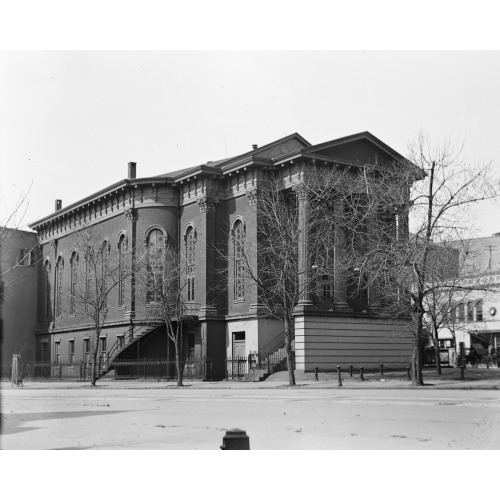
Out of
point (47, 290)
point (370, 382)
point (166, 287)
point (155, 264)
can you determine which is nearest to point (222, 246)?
point (155, 264)

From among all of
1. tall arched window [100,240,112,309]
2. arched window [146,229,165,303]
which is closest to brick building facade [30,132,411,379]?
arched window [146,229,165,303]

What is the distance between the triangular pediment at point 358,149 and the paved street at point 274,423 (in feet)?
61.7

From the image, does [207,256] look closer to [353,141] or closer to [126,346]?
[126,346]

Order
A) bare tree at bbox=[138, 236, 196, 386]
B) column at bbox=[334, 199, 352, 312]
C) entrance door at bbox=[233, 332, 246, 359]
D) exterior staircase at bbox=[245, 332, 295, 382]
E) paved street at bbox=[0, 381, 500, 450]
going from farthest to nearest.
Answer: entrance door at bbox=[233, 332, 246, 359] < bare tree at bbox=[138, 236, 196, 386] < column at bbox=[334, 199, 352, 312] < exterior staircase at bbox=[245, 332, 295, 382] < paved street at bbox=[0, 381, 500, 450]

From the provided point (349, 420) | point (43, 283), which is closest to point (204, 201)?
point (43, 283)

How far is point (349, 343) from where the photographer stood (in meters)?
39.0

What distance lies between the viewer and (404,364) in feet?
135

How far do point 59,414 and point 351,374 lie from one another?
59.1 ft

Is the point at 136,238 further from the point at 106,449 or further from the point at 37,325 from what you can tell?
the point at 106,449

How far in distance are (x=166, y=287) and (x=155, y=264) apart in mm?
1816

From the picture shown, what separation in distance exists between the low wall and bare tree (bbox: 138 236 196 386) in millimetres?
7032

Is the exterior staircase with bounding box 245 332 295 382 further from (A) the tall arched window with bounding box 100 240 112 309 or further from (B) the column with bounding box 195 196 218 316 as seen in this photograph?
(A) the tall arched window with bounding box 100 240 112 309

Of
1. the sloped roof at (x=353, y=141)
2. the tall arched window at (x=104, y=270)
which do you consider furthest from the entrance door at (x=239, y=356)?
the sloped roof at (x=353, y=141)

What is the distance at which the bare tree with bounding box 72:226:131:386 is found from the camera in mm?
43819
